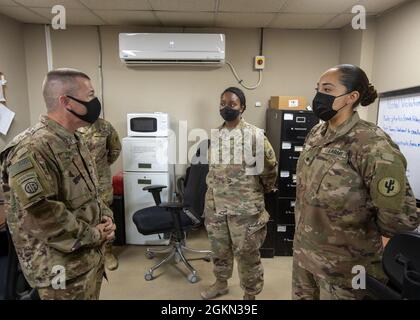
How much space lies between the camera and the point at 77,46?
319 centimetres

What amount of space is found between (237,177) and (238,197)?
0.14m

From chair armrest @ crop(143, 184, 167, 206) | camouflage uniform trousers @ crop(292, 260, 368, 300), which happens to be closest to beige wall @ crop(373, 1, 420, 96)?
camouflage uniform trousers @ crop(292, 260, 368, 300)

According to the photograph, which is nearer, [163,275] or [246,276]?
[246,276]

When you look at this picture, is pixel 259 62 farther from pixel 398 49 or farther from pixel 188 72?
pixel 398 49

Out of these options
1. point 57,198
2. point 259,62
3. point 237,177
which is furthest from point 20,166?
point 259,62

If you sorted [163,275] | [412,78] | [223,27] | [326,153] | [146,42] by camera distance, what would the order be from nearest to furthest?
[326,153] → [412,78] → [163,275] → [146,42] → [223,27]

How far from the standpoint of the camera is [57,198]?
114 centimetres

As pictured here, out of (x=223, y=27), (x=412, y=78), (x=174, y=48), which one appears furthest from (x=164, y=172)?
(x=412, y=78)

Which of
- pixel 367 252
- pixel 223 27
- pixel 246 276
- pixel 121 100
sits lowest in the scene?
pixel 246 276

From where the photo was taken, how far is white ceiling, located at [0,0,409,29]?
238 cm

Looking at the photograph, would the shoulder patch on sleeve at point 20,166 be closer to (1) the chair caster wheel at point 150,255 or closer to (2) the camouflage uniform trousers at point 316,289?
(2) the camouflage uniform trousers at point 316,289

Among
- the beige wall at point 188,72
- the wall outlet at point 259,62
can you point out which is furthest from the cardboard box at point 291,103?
the wall outlet at point 259,62
